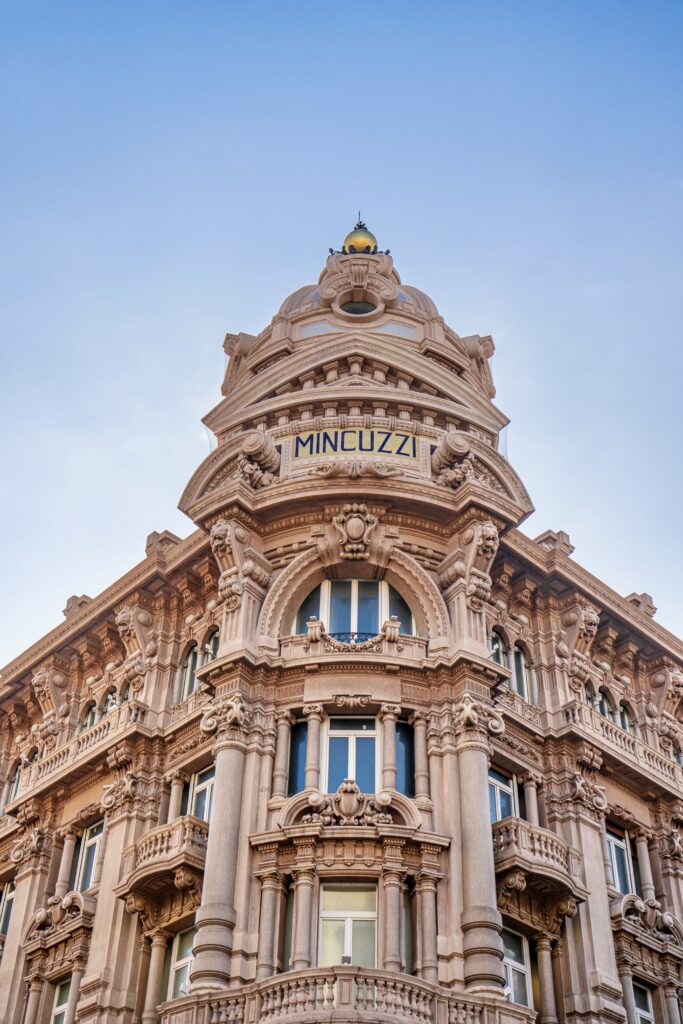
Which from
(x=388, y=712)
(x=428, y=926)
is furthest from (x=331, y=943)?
(x=388, y=712)

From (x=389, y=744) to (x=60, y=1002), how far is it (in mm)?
9803

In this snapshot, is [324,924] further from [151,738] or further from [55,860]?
[55,860]

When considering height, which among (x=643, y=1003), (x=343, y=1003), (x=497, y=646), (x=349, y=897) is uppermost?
(x=497, y=646)

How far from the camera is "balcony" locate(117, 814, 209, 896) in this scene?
89.7ft

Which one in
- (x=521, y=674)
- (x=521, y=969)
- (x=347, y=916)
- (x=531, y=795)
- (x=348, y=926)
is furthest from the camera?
(x=521, y=674)

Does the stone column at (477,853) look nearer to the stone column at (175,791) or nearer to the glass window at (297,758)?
the glass window at (297,758)

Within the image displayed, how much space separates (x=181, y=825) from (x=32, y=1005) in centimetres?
613

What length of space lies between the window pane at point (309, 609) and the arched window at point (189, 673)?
3387mm

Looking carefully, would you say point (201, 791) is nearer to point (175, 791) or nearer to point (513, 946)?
point (175, 791)

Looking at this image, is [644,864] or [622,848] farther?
[622,848]

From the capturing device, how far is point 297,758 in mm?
28922

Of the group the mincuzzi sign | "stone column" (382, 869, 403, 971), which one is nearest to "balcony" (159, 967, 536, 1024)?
"stone column" (382, 869, 403, 971)

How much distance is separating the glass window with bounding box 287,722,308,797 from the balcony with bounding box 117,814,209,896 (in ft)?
6.73

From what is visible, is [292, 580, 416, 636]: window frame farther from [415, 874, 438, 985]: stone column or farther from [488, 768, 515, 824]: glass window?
[415, 874, 438, 985]: stone column
